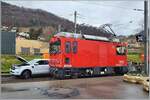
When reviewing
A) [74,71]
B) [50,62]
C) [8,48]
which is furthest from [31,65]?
[8,48]

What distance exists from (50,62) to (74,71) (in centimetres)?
187

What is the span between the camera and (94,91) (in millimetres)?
16125

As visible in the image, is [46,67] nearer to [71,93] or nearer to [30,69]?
[30,69]

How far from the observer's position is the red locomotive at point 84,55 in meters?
22.0

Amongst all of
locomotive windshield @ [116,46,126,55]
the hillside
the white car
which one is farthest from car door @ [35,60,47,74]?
the hillside

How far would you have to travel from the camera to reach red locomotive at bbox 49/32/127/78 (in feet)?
72.1

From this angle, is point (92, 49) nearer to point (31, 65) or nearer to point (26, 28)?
point (31, 65)

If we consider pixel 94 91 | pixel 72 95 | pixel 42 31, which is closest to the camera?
pixel 72 95

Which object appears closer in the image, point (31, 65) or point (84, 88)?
point (84, 88)

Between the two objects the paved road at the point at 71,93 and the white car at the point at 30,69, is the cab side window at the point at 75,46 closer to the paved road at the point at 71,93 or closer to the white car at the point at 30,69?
the white car at the point at 30,69

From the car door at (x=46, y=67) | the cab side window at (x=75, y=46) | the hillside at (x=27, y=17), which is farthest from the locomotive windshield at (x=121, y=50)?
the hillside at (x=27, y=17)

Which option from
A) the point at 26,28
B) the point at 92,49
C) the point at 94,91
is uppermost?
the point at 26,28

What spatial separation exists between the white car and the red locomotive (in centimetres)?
73

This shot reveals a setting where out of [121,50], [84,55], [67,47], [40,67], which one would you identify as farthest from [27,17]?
[67,47]
